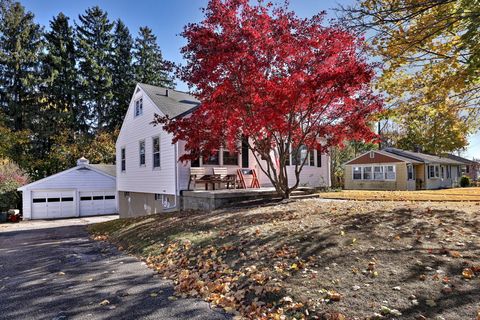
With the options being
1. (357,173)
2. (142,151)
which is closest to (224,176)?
(142,151)

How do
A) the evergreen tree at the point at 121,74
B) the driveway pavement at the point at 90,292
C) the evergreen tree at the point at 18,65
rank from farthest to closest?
the evergreen tree at the point at 121,74 → the evergreen tree at the point at 18,65 → the driveway pavement at the point at 90,292

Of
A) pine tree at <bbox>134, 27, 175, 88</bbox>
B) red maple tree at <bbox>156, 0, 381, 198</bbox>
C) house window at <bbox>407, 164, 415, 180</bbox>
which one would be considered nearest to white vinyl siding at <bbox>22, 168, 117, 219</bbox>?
pine tree at <bbox>134, 27, 175, 88</bbox>

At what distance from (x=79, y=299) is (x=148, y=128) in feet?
38.1

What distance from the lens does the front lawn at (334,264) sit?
3.57m

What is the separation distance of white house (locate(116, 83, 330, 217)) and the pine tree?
2452 cm

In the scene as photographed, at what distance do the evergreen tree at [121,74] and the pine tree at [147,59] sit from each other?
99 centimetres

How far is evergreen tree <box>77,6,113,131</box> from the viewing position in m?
36.3

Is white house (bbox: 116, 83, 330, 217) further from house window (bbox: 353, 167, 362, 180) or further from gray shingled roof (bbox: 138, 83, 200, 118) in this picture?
house window (bbox: 353, 167, 362, 180)

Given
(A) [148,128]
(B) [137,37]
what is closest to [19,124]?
(B) [137,37]

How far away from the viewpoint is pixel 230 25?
28.7ft

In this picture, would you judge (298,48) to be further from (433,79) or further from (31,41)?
(31,41)

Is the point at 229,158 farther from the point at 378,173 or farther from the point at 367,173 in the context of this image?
the point at 367,173

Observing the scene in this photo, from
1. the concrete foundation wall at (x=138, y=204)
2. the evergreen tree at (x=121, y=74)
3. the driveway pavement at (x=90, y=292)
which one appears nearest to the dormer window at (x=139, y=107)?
the concrete foundation wall at (x=138, y=204)

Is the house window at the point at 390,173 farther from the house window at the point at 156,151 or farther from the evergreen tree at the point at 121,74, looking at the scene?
the evergreen tree at the point at 121,74
